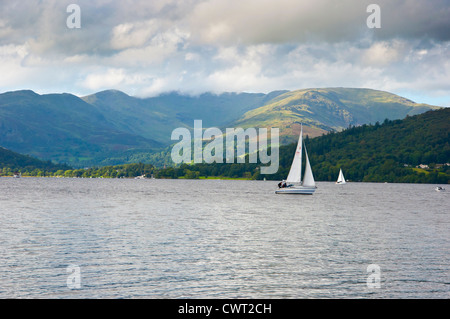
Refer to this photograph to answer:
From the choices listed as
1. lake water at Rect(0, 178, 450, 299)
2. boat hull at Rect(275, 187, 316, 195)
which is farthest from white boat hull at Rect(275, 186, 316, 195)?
lake water at Rect(0, 178, 450, 299)

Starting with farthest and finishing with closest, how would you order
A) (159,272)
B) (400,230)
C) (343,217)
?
1. (343,217)
2. (400,230)
3. (159,272)

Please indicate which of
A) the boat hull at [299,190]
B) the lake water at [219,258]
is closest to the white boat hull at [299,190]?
the boat hull at [299,190]

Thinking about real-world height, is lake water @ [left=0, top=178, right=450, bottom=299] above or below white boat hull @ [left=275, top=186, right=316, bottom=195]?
below

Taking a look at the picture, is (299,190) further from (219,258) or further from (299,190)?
(219,258)

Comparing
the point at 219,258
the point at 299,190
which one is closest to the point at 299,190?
the point at 299,190

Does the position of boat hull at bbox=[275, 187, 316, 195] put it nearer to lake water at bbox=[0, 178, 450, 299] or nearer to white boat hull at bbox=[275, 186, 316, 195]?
white boat hull at bbox=[275, 186, 316, 195]

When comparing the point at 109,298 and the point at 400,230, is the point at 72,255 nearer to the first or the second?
the point at 109,298

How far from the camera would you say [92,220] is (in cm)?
8300

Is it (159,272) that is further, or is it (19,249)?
(19,249)

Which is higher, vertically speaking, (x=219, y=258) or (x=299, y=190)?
(x=299, y=190)

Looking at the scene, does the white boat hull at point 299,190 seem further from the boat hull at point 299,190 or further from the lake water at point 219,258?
the lake water at point 219,258
